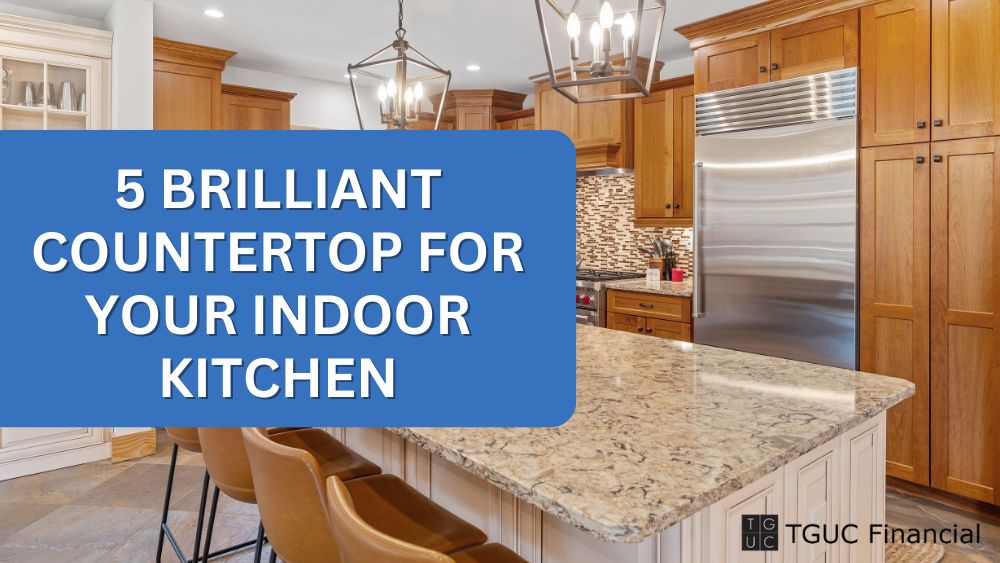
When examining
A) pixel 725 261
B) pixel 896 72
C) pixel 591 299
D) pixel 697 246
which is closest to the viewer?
pixel 896 72

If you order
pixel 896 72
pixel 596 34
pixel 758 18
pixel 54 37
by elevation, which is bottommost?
pixel 596 34

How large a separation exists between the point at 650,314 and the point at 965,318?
1.73m

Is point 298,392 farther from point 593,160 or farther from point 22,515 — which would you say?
point 593,160

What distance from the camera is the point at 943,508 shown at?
118 inches

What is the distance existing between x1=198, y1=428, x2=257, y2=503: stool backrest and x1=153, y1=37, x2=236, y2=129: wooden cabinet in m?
2.95

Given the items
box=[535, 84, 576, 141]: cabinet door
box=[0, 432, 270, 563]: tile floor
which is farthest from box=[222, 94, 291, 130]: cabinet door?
box=[0, 432, 270, 563]: tile floor

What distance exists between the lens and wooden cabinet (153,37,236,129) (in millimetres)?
4121

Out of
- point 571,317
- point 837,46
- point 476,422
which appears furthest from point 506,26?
point 476,422

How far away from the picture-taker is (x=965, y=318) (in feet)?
9.53

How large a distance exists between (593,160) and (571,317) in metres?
3.35

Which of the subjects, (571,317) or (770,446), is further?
(571,317)

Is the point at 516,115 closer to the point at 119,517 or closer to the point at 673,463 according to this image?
the point at 119,517

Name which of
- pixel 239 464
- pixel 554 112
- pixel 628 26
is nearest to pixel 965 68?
pixel 628 26

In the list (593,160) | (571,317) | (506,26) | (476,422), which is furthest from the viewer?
(593,160)
